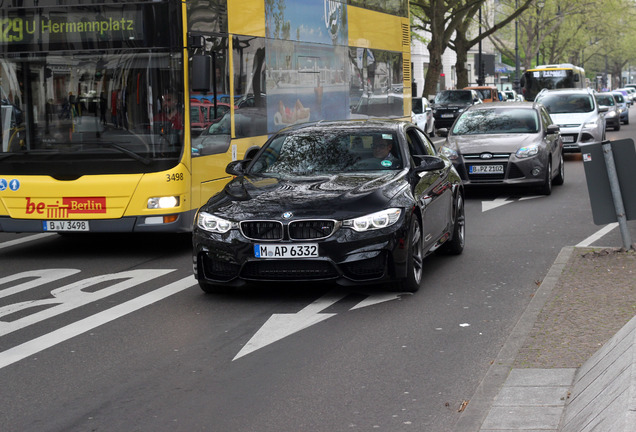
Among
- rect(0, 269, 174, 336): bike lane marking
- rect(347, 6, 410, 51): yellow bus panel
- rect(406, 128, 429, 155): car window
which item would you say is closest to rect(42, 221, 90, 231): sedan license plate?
rect(0, 269, 174, 336): bike lane marking

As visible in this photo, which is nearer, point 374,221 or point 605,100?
point 374,221

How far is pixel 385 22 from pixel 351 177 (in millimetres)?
11400

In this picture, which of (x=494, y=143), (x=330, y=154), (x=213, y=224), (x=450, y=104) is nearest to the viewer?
(x=213, y=224)

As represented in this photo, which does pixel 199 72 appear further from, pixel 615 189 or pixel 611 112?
pixel 611 112

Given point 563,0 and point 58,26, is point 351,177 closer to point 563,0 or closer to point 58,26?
point 58,26

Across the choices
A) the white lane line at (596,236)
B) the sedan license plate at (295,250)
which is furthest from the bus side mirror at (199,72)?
the white lane line at (596,236)

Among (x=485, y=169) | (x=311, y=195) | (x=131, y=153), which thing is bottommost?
(x=485, y=169)

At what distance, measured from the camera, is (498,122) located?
18922 mm

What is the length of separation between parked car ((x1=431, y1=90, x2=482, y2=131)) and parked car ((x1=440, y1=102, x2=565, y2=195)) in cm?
2653

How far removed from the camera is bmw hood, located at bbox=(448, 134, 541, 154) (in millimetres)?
17703

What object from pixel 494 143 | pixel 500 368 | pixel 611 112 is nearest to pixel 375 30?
pixel 494 143

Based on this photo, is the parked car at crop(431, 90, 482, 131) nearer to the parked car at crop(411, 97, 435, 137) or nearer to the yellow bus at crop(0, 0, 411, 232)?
the parked car at crop(411, 97, 435, 137)

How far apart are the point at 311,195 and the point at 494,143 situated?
30.7ft

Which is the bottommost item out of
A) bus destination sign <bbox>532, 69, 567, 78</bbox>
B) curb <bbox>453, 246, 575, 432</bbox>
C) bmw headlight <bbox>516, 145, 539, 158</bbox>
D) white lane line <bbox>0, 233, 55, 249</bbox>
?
white lane line <bbox>0, 233, 55, 249</bbox>
